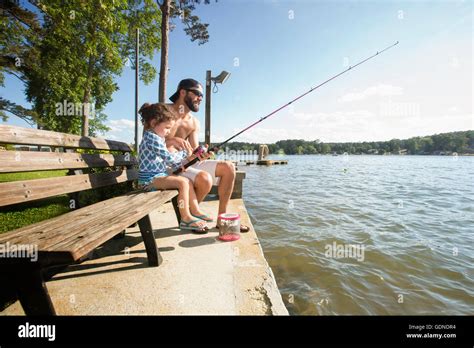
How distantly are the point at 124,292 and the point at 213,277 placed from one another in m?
0.77

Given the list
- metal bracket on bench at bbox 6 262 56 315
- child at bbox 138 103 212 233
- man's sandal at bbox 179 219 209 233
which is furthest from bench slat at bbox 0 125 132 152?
man's sandal at bbox 179 219 209 233

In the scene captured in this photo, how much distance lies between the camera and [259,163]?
4259 cm

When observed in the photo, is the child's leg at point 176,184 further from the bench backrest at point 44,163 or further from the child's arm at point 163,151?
the bench backrest at point 44,163

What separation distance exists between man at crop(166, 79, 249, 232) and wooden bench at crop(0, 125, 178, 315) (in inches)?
25.3

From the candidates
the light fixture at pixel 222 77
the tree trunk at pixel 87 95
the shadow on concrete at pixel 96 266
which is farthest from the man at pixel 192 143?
the tree trunk at pixel 87 95

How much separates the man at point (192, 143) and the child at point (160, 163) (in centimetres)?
20

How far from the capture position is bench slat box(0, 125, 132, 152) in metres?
1.94

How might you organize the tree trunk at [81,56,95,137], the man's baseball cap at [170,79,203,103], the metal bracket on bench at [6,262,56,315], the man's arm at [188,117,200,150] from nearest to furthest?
the metal bracket on bench at [6,262,56,315], the man's baseball cap at [170,79,203,103], the man's arm at [188,117,200,150], the tree trunk at [81,56,95,137]

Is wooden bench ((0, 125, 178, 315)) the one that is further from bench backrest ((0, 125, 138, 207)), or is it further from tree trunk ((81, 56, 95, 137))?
tree trunk ((81, 56, 95, 137))

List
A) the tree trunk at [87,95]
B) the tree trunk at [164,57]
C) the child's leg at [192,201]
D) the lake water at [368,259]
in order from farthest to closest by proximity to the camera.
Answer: the tree trunk at [87,95]
the tree trunk at [164,57]
the child's leg at [192,201]
the lake water at [368,259]

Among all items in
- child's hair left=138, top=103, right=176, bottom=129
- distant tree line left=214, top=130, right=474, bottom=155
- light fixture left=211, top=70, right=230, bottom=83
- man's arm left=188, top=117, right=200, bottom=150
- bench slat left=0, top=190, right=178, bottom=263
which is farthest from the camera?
distant tree line left=214, top=130, right=474, bottom=155

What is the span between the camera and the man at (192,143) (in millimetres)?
3432
